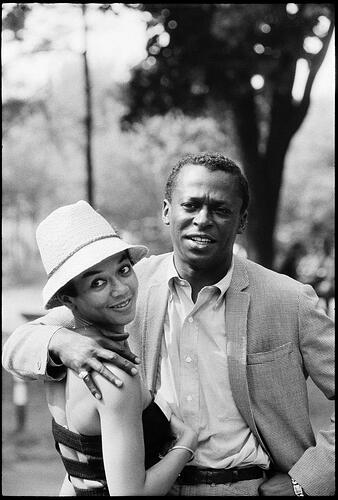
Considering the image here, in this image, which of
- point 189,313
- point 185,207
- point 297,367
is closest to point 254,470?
point 297,367

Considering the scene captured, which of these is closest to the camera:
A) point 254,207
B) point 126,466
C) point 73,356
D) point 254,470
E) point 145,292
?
point 126,466

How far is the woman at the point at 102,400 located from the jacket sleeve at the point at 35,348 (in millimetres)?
75

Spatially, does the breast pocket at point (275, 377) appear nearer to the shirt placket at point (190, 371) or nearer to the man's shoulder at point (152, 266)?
the shirt placket at point (190, 371)

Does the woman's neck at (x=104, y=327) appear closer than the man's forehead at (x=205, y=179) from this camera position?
Yes

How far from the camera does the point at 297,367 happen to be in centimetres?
283

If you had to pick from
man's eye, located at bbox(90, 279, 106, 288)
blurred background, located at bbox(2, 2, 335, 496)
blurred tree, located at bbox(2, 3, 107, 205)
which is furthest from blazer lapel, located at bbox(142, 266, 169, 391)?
blurred tree, located at bbox(2, 3, 107, 205)

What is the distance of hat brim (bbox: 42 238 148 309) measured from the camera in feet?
8.13

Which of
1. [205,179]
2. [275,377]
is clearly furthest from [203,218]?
[275,377]

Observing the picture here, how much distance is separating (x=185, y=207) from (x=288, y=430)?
958 mm

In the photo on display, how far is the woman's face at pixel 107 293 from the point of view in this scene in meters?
2.49

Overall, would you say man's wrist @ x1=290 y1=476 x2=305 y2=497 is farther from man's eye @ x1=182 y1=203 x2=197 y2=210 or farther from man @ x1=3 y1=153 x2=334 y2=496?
man's eye @ x1=182 y1=203 x2=197 y2=210

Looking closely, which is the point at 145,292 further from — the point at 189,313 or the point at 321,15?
the point at 321,15

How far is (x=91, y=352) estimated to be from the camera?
2.46 meters

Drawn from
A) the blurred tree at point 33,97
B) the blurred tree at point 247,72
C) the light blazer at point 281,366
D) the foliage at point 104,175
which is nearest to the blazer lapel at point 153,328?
the light blazer at point 281,366
